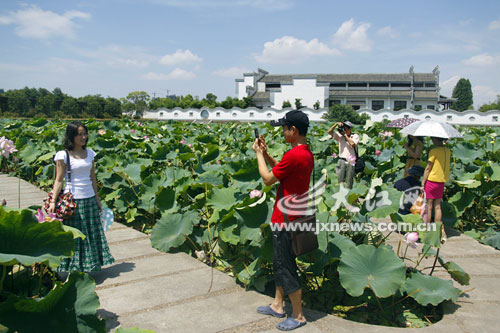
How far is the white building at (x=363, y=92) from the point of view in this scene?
52000 mm

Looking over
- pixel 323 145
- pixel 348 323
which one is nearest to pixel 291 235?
pixel 348 323

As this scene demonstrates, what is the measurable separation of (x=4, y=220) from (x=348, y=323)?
181 cm

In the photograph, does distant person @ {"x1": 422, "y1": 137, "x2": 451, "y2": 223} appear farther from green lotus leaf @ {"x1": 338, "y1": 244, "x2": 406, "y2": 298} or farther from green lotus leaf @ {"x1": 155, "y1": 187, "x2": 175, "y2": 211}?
green lotus leaf @ {"x1": 155, "y1": 187, "x2": 175, "y2": 211}

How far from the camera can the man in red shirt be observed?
221 centimetres

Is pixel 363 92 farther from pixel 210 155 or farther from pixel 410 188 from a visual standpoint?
pixel 410 188

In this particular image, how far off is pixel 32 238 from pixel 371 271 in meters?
1.86

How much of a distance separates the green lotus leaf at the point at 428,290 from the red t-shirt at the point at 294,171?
959 mm

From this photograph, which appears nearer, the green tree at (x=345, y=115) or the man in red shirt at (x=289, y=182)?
the man in red shirt at (x=289, y=182)

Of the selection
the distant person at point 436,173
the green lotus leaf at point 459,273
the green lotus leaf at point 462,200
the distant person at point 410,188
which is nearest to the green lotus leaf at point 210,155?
the distant person at point 410,188

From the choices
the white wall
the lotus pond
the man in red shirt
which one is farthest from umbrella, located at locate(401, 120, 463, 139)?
the white wall

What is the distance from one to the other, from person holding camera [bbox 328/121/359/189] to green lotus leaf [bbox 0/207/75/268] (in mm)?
4022

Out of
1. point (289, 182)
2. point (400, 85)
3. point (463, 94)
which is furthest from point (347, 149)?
point (463, 94)

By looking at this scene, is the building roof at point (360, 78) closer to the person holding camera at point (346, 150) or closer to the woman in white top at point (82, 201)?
the person holding camera at point (346, 150)

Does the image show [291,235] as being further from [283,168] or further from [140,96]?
[140,96]
